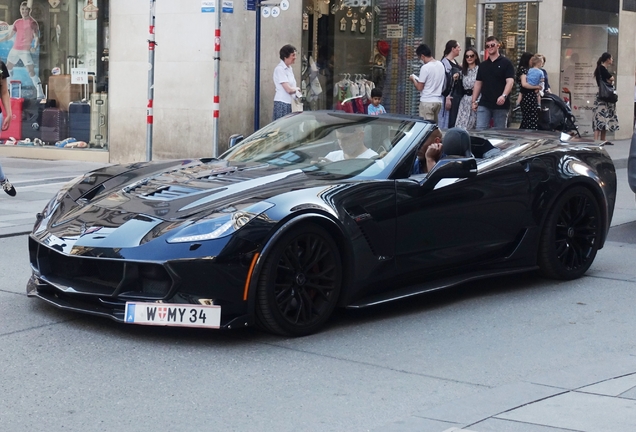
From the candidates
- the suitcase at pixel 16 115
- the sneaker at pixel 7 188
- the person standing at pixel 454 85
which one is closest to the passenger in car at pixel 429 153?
the sneaker at pixel 7 188

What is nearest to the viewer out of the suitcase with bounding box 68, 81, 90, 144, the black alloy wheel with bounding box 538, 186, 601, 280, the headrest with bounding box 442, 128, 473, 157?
the headrest with bounding box 442, 128, 473, 157

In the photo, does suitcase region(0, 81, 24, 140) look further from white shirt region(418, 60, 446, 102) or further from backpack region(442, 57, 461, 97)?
backpack region(442, 57, 461, 97)

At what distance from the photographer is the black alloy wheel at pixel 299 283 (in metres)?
5.48

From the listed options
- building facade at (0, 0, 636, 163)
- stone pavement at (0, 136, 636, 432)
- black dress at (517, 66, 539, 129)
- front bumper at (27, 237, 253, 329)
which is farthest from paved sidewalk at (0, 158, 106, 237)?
black dress at (517, 66, 539, 129)

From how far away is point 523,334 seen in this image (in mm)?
6004

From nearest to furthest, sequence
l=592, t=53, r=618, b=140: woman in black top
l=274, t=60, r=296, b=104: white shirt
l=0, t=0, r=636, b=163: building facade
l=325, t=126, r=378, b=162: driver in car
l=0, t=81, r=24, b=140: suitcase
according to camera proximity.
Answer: l=325, t=126, r=378, b=162: driver in car → l=274, t=60, r=296, b=104: white shirt → l=0, t=0, r=636, b=163: building facade → l=0, t=81, r=24, b=140: suitcase → l=592, t=53, r=618, b=140: woman in black top

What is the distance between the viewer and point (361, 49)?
63.1 ft

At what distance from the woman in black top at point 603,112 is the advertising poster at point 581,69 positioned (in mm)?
1652

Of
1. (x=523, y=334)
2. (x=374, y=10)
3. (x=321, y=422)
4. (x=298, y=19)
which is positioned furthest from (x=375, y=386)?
(x=374, y=10)

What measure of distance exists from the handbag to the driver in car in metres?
15.5

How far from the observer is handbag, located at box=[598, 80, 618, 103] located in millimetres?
21109

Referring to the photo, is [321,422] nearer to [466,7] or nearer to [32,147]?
[32,147]

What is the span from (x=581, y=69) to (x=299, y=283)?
19433 millimetres

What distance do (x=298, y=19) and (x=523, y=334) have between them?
12686 millimetres
